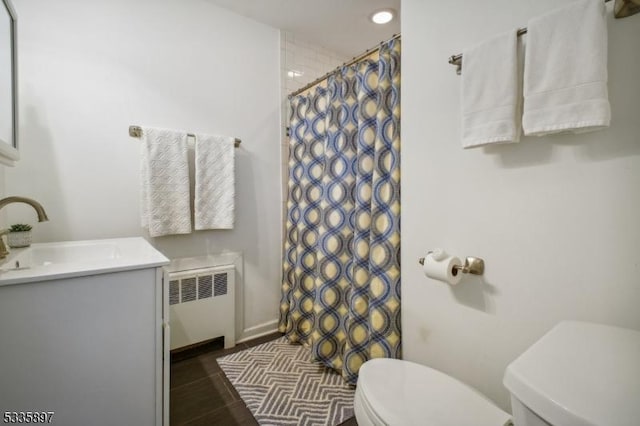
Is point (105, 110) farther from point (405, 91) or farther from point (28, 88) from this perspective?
point (405, 91)

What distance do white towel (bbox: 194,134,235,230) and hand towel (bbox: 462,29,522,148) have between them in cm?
144

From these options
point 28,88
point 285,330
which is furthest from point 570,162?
point 28,88

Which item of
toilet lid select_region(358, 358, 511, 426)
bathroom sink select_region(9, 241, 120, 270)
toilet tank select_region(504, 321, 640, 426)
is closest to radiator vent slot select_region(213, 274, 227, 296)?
bathroom sink select_region(9, 241, 120, 270)

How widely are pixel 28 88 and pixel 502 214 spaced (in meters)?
2.24

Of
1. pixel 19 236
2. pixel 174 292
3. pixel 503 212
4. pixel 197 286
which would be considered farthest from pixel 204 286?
pixel 503 212

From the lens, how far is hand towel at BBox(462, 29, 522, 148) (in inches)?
35.8

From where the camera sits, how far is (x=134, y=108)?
1.69m

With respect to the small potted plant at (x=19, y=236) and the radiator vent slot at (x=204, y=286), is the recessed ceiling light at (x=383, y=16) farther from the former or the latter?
the small potted plant at (x=19, y=236)

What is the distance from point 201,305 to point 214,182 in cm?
82

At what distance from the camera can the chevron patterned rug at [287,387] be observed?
4.59 ft

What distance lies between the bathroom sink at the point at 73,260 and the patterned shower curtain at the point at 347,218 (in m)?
0.94

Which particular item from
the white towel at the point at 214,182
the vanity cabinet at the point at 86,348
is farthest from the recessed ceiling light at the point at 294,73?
the vanity cabinet at the point at 86,348

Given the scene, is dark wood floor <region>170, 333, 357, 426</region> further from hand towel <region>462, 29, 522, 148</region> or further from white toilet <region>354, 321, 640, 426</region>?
hand towel <region>462, 29, 522, 148</region>

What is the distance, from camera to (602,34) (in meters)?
0.75
